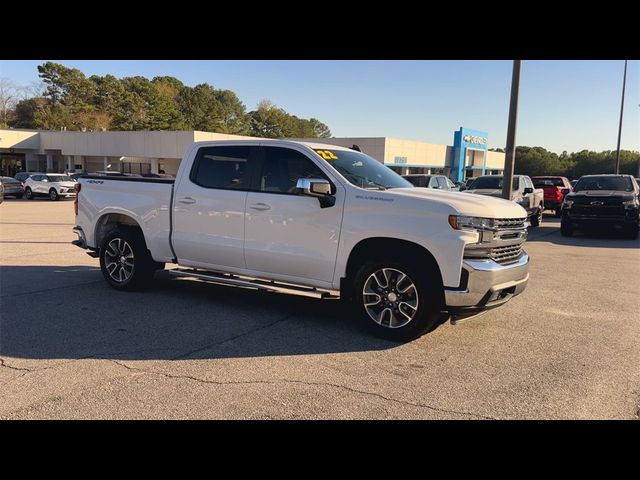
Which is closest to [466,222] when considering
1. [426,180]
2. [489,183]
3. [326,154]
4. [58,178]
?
[326,154]

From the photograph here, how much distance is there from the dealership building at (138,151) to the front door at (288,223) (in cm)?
4177

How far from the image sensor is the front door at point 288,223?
5828 mm

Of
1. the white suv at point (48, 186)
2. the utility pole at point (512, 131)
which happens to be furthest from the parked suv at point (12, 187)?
the utility pole at point (512, 131)

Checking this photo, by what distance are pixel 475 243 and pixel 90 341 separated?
3981 mm

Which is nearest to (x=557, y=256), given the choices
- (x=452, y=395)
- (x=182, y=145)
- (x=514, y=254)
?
(x=514, y=254)

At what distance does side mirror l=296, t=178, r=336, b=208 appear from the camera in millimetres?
5656

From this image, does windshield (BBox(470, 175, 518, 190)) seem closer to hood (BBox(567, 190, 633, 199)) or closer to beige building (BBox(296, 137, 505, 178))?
hood (BBox(567, 190, 633, 199))

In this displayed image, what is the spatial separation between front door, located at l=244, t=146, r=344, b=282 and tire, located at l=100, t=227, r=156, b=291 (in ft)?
6.17

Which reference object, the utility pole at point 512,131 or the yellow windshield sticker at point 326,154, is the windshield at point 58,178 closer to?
the utility pole at point 512,131

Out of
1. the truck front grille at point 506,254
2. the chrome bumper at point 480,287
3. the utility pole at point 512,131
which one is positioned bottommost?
the chrome bumper at point 480,287

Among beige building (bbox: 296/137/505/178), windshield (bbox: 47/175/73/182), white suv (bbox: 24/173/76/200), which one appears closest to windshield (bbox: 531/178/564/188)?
beige building (bbox: 296/137/505/178)

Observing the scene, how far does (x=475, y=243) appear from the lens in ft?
16.9

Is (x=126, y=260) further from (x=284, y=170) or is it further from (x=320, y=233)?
(x=320, y=233)
